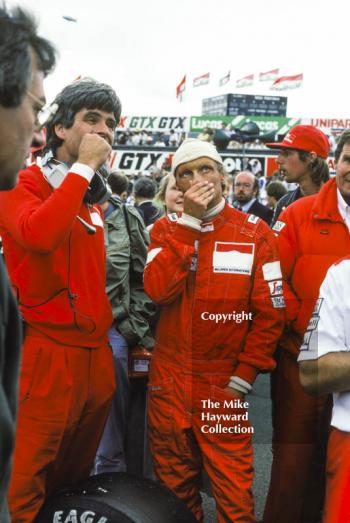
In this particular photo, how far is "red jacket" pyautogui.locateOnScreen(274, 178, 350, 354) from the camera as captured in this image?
114 inches

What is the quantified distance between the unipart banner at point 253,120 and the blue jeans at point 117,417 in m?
43.5

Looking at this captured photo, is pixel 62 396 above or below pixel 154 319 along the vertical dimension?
below

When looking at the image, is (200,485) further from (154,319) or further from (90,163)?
(90,163)

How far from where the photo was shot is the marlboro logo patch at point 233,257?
8.70ft

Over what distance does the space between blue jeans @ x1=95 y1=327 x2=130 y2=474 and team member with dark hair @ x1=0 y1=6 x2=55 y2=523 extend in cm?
199

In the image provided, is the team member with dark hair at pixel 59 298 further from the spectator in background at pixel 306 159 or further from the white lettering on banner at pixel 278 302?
the spectator in background at pixel 306 159

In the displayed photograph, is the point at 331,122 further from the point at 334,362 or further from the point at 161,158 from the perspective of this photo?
the point at 334,362

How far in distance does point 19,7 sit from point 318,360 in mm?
1355

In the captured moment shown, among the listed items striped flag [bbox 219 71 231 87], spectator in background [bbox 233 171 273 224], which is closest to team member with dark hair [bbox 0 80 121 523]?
spectator in background [bbox 233 171 273 224]

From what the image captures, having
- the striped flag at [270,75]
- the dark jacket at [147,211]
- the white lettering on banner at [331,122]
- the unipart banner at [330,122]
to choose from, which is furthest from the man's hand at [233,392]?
the white lettering on banner at [331,122]

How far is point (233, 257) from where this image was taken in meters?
2.67

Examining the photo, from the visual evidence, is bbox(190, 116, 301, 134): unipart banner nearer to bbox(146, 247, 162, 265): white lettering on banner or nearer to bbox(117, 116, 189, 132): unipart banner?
bbox(117, 116, 189, 132): unipart banner

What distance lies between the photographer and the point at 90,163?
2.20 meters

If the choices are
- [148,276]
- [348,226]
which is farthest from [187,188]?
[348,226]
